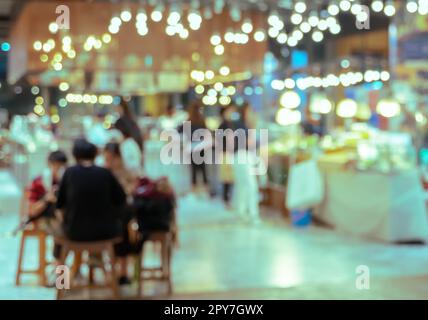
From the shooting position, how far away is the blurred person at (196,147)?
28.5ft

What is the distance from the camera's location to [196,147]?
9141 mm

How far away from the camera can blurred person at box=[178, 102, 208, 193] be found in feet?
28.5

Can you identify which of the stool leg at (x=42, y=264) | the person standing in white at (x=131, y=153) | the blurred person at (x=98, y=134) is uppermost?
the blurred person at (x=98, y=134)

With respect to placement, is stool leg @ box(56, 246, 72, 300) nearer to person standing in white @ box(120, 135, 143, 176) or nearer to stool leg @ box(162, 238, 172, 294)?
stool leg @ box(162, 238, 172, 294)

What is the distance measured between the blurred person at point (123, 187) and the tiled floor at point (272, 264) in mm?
237

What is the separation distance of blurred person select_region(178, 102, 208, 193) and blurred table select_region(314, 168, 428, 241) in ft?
7.58

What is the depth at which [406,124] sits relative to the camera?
7871 mm

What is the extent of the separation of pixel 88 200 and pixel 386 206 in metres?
3.34

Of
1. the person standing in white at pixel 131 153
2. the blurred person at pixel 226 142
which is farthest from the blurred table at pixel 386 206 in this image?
the person standing in white at pixel 131 153

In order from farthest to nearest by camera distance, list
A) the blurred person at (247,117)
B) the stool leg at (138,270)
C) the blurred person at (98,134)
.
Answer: the blurred person at (98,134) < the blurred person at (247,117) < the stool leg at (138,270)

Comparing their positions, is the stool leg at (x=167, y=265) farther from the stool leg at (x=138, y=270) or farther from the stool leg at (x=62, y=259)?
the stool leg at (x=62, y=259)

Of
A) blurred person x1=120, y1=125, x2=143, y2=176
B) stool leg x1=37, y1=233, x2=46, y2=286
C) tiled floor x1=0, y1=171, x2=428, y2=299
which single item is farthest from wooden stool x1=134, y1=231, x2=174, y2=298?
blurred person x1=120, y1=125, x2=143, y2=176
